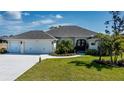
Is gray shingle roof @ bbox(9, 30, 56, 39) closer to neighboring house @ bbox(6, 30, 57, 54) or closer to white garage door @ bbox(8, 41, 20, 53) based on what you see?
neighboring house @ bbox(6, 30, 57, 54)

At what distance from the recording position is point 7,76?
44.5 ft

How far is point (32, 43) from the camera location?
29047 mm

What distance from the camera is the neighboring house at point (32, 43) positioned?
94.3 feet

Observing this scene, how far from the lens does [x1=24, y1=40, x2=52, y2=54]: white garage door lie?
28.7 m

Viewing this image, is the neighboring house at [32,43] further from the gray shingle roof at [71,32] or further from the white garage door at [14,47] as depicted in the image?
the gray shingle roof at [71,32]

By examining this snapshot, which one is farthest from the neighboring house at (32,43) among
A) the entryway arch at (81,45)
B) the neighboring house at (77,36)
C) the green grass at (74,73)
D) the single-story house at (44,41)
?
the green grass at (74,73)

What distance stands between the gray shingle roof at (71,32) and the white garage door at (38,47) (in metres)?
3.26

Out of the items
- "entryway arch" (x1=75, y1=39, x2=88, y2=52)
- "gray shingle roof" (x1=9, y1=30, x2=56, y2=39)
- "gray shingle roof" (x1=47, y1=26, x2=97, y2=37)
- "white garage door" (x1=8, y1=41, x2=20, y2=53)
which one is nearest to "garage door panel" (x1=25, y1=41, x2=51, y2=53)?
"gray shingle roof" (x1=9, y1=30, x2=56, y2=39)

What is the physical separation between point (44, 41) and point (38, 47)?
0.97m

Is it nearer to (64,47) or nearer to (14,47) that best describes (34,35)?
(14,47)

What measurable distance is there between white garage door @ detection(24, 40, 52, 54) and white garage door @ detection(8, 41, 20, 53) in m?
0.97

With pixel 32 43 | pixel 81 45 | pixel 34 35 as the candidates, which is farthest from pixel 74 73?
pixel 81 45
